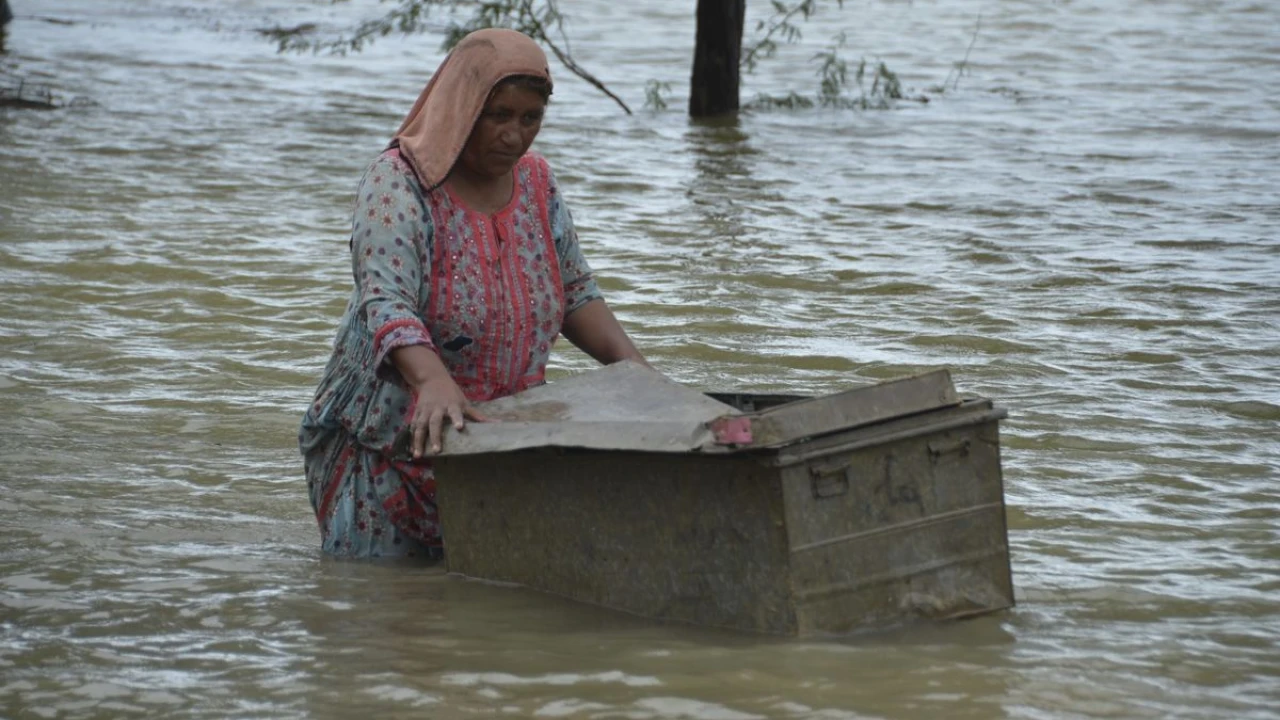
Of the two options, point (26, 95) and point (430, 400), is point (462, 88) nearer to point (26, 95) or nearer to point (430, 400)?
point (430, 400)

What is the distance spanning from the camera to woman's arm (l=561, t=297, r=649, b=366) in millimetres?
4219

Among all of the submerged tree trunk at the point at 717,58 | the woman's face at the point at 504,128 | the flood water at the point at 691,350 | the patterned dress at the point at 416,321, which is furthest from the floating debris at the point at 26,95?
the woman's face at the point at 504,128

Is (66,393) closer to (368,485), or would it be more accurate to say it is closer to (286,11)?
(368,485)

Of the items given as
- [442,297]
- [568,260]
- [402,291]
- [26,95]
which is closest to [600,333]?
[568,260]

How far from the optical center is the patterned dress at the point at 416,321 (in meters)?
3.84

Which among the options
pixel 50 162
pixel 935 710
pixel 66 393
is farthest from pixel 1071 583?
pixel 50 162

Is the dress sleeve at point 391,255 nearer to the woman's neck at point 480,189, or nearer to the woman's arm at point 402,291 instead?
the woman's arm at point 402,291

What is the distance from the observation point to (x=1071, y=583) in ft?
13.7

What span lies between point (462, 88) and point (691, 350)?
310 cm

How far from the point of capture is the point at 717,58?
12609mm

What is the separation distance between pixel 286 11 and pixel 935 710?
17.7 meters

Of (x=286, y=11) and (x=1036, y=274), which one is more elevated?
(x=286, y=11)

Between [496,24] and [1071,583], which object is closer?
[1071,583]

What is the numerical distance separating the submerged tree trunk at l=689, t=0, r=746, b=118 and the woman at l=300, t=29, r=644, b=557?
847 centimetres
